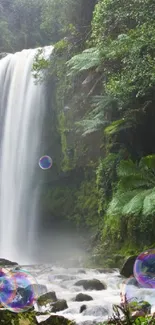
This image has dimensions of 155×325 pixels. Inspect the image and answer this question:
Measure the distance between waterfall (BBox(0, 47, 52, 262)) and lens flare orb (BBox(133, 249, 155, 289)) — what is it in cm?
708

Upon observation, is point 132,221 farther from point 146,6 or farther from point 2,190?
point 2,190

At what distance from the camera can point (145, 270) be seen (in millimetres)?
7781

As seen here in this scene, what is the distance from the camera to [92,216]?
553 inches

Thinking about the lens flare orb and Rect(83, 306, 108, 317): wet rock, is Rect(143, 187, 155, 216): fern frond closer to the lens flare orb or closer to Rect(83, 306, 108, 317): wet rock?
the lens flare orb

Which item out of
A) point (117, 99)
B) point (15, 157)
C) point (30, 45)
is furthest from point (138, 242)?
point (30, 45)

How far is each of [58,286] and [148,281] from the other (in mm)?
1865

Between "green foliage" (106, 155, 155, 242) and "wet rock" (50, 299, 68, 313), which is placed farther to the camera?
"green foliage" (106, 155, 155, 242)

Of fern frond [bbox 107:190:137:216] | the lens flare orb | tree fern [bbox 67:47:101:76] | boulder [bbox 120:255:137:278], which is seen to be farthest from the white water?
tree fern [bbox 67:47:101:76]

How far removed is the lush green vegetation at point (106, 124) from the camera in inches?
382

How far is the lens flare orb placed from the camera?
7602 millimetres

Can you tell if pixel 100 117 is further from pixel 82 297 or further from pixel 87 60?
pixel 82 297

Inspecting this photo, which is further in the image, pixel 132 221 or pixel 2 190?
pixel 2 190

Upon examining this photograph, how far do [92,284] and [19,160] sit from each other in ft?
30.7

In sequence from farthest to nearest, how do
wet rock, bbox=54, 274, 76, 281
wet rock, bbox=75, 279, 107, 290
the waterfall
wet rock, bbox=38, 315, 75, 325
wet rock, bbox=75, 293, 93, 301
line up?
the waterfall → wet rock, bbox=54, 274, 76, 281 → wet rock, bbox=75, 279, 107, 290 → wet rock, bbox=75, 293, 93, 301 → wet rock, bbox=38, 315, 75, 325
